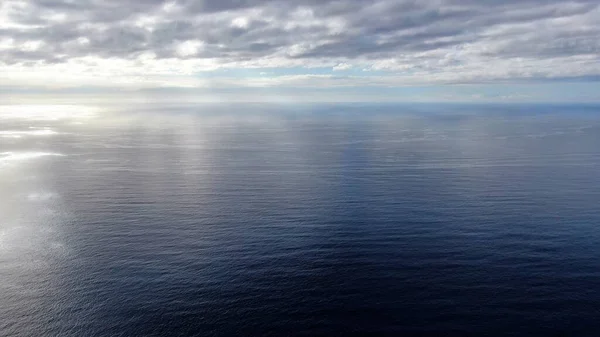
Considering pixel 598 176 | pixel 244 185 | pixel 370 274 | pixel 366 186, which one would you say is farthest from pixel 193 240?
pixel 598 176

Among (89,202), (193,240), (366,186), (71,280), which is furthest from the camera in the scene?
(366,186)

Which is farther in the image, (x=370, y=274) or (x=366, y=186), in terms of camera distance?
(x=366, y=186)

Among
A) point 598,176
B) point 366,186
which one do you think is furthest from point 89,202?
point 598,176

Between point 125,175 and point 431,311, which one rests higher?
point 125,175

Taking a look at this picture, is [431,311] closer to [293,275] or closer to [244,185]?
[293,275]

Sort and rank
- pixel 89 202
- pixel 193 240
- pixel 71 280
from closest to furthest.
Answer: pixel 71 280
pixel 193 240
pixel 89 202

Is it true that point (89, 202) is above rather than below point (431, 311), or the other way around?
above

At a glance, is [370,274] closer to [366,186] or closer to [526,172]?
[366,186]

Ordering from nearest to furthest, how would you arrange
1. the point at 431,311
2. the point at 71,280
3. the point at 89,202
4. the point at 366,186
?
the point at 431,311
the point at 71,280
the point at 89,202
the point at 366,186

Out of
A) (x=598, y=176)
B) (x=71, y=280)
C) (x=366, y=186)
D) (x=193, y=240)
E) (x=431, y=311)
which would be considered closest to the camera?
(x=431, y=311)
